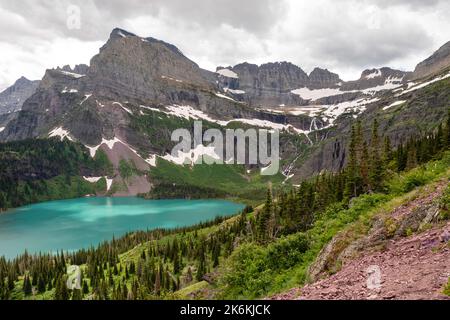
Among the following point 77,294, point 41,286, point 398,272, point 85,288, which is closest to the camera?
point 398,272

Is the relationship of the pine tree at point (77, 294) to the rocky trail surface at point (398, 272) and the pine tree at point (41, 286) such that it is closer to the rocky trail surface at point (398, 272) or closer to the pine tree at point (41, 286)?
the pine tree at point (41, 286)

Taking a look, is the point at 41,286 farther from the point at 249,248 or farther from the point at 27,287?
the point at 249,248

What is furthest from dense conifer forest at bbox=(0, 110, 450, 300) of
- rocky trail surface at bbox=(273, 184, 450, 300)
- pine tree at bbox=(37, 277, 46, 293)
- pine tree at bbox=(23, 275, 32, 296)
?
rocky trail surface at bbox=(273, 184, 450, 300)

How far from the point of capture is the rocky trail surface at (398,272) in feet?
44.2

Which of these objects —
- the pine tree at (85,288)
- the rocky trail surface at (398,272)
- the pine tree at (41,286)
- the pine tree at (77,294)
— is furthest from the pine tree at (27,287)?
the rocky trail surface at (398,272)

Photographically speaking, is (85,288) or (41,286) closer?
(85,288)

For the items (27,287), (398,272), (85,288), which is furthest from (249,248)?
(27,287)

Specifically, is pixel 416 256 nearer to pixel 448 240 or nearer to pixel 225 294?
pixel 448 240

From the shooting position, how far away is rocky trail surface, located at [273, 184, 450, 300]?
1348 cm

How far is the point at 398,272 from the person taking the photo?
15797 mm

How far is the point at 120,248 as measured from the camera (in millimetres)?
135375

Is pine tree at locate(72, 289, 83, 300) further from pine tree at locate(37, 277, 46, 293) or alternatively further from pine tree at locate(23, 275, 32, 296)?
pine tree at locate(23, 275, 32, 296)
